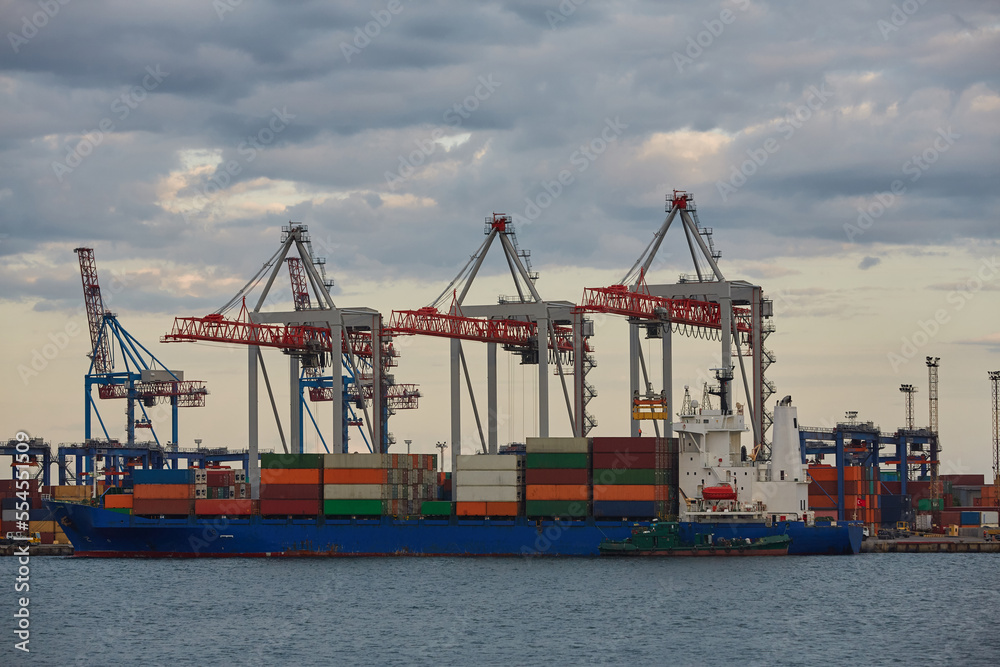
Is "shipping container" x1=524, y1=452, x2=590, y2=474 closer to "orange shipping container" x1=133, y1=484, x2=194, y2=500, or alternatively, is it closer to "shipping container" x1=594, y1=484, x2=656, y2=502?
"shipping container" x1=594, y1=484, x2=656, y2=502

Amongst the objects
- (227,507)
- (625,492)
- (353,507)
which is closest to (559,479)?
(625,492)

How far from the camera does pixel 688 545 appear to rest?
2857 inches

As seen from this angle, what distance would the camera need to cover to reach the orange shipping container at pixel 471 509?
251 ft

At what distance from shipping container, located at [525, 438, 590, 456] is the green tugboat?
5161mm

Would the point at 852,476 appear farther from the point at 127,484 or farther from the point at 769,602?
the point at 127,484

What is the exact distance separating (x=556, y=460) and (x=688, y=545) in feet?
26.6

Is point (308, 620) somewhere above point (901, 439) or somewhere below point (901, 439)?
below

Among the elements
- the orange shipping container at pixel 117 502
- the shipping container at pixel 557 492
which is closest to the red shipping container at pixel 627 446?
the shipping container at pixel 557 492

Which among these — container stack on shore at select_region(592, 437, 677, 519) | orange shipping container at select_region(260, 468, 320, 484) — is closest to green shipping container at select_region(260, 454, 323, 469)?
orange shipping container at select_region(260, 468, 320, 484)

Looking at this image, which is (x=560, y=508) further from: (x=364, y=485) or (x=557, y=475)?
(x=364, y=485)

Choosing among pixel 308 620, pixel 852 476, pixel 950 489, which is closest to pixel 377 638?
pixel 308 620

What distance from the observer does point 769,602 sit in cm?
5988

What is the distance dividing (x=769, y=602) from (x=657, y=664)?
14.0 m

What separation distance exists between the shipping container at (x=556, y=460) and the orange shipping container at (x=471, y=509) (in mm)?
3390
